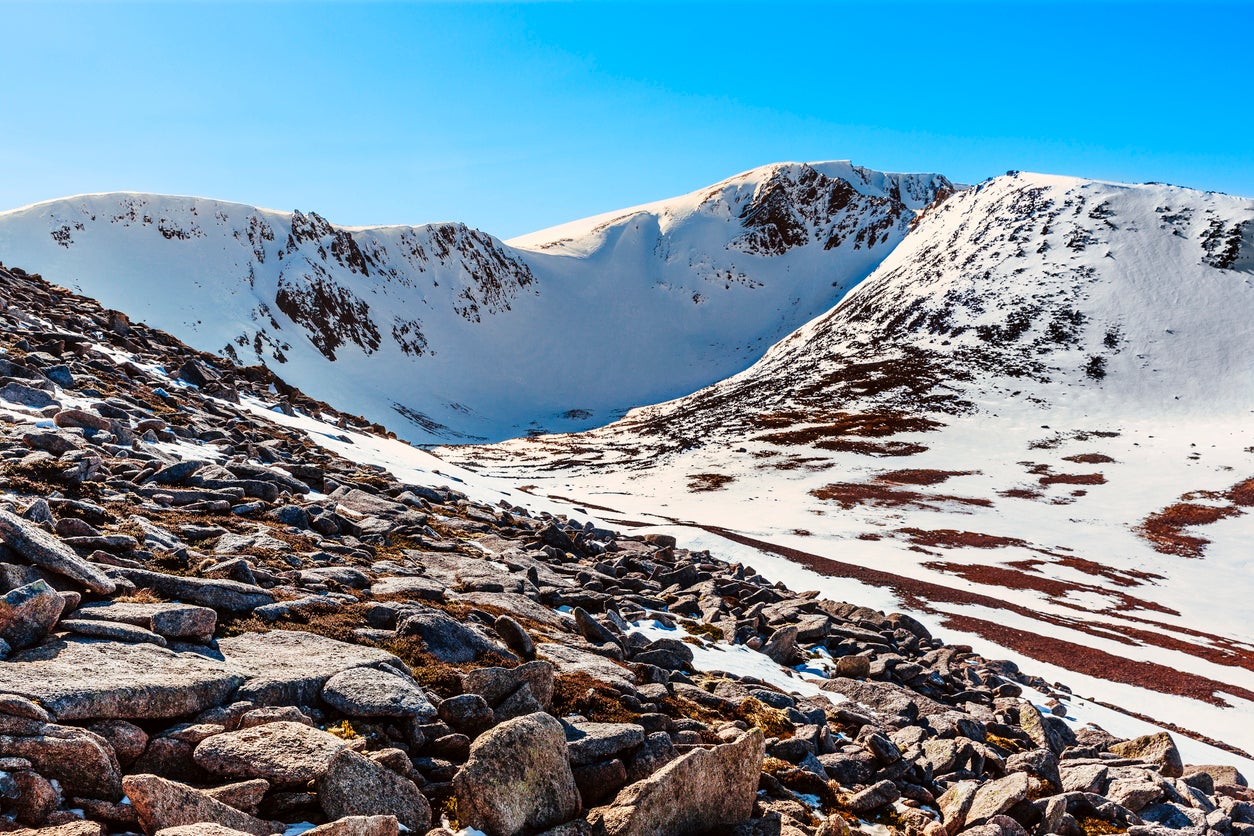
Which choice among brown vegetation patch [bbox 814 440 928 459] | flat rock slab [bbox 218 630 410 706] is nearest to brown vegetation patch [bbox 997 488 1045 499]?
brown vegetation patch [bbox 814 440 928 459]

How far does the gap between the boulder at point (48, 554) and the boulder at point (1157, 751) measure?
57.4ft

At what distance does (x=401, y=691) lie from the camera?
6.99m

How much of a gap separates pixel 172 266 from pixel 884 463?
381 ft

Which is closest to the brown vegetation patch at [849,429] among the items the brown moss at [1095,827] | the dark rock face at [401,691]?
the dark rock face at [401,691]

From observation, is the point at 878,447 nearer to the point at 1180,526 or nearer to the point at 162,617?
the point at 1180,526

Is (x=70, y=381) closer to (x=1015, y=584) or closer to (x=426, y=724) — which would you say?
(x=426, y=724)

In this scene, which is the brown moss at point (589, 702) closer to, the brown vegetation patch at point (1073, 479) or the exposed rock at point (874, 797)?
the exposed rock at point (874, 797)

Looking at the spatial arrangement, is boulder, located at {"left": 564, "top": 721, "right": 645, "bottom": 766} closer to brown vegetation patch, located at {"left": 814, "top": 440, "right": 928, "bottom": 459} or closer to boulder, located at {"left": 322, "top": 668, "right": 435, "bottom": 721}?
boulder, located at {"left": 322, "top": 668, "right": 435, "bottom": 721}

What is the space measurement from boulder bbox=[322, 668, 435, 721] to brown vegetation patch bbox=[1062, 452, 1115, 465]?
277 ft

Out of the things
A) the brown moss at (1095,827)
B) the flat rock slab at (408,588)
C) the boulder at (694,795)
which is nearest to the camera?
the boulder at (694,795)

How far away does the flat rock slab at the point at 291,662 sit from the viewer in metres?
6.57

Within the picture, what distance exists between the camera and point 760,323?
196250mm

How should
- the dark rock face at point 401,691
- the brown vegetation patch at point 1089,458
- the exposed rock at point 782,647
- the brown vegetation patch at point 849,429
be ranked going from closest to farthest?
1. the dark rock face at point 401,691
2. the exposed rock at point 782,647
3. the brown vegetation patch at point 1089,458
4. the brown vegetation patch at point 849,429

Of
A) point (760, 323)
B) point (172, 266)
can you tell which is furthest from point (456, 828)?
point (760, 323)
